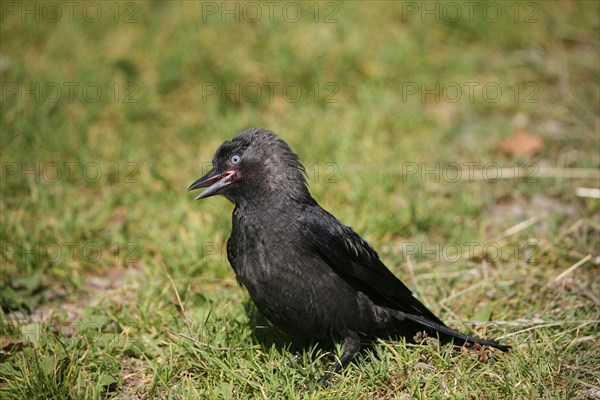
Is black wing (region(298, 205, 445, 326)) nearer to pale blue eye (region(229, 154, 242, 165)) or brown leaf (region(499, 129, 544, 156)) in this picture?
pale blue eye (region(229, 154, 242, 165))

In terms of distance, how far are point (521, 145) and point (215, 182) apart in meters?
3.02

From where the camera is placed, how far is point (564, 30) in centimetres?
702

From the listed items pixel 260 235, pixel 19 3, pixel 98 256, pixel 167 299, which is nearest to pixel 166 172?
pixel 98 256

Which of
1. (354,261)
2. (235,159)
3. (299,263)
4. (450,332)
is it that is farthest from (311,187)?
(450,332)

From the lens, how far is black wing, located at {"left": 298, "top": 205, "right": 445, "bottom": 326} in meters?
3.55

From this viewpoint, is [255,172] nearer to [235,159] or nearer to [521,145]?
[235,159]

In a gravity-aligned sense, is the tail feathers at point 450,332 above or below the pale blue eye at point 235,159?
below

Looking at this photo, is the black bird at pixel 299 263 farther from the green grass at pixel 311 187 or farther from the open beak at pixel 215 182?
the green grass at pixel 311 187

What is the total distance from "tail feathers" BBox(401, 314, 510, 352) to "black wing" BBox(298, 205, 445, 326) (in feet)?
0.13

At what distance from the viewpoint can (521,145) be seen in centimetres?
572

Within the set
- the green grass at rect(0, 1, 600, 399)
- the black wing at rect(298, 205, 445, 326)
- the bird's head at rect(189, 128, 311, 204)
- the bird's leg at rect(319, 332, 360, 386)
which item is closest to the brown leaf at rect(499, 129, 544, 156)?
the green grass at rect(0, 1, 600, 399)

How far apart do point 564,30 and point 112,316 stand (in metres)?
5.38

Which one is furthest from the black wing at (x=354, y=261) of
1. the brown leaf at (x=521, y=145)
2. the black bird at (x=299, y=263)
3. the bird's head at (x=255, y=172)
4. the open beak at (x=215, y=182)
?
the brown leaf at (x=521, y=145)

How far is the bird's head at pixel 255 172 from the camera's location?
3672mm
